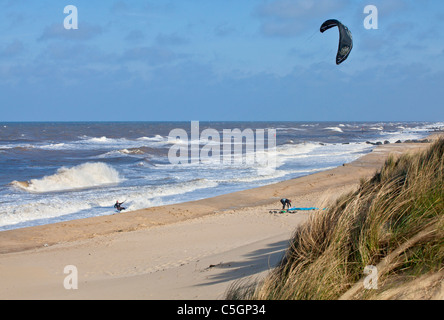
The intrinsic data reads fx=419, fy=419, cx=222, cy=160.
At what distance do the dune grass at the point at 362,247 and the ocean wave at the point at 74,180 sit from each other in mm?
14559

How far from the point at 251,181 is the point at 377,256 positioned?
47.4 feet

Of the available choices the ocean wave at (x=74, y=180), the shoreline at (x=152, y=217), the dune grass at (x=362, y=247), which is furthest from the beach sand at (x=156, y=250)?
the ocean wave at (x=74, y=180)

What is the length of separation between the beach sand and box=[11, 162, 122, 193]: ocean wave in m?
6.40

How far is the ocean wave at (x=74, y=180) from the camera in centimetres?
1670

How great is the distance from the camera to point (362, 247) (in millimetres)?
3498

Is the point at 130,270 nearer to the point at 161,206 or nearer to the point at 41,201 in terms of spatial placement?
the point at 161,206

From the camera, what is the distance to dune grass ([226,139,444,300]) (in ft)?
10.4

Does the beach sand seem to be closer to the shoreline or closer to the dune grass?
the shoreline
